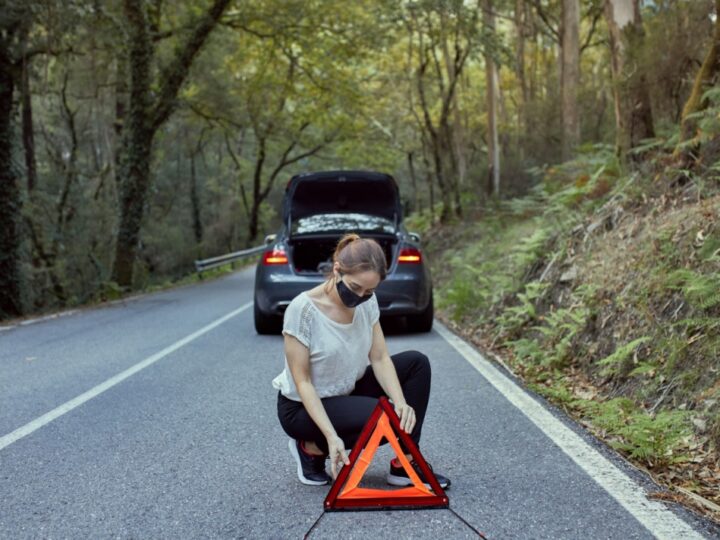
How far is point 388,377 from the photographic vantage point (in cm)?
398

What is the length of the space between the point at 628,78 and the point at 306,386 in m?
8.72

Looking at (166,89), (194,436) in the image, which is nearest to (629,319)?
(194,436)

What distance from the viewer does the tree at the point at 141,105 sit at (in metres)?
17.9

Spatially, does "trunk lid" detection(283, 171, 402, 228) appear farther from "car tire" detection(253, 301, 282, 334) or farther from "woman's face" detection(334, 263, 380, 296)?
"woman's face" detection(334, 263, 380, 296)

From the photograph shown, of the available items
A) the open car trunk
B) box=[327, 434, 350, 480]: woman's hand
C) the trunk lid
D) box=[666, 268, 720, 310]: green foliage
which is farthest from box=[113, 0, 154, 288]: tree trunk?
box=[327, 434, 350, 480]: woman's hand

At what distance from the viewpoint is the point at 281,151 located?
40688 mm

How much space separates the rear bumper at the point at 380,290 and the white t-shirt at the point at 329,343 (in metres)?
5.42

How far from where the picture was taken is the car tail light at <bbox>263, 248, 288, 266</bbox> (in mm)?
9734

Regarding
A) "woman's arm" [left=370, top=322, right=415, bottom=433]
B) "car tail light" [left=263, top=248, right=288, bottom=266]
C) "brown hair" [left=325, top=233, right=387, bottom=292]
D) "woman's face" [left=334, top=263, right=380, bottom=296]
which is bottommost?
"woman's arm" [left=370, top=322, right=415, bottom=433]

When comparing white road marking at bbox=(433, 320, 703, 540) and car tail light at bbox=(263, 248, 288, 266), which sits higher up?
car tail light at bbox=(263, 248, 288, 266)

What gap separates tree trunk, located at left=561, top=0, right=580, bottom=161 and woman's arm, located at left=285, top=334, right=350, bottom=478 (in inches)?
592

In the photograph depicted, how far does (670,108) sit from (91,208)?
26580 millimetres

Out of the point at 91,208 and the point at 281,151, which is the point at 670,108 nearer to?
the point at 91,208

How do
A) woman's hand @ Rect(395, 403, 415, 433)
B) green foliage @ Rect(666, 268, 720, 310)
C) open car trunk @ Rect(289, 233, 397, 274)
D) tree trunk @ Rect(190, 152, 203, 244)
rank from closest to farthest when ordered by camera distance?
woman's hand @ Rect(395, 403, 415, 433)
green foliage @ Rect(666, 268, 720, 310)
open car trunk @ Rect(289, 233, 397, 274)
tree trunk @ Rect(190, 152, 203, 244)
